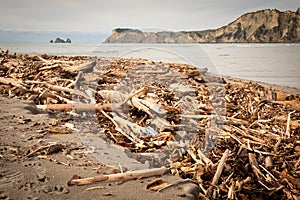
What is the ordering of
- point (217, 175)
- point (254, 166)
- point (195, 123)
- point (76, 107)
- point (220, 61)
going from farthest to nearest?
point (220, 61) → point (76, 107) → point (195, 123) → point (254, 166) → point (217, 175)

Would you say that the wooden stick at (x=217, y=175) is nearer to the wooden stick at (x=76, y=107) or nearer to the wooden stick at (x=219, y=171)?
the wooden stick at (x=219, y=171)

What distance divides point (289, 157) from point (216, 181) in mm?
1028

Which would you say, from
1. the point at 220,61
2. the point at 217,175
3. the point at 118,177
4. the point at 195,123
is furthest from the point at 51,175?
the point at 220,61

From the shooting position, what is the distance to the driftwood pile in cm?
246

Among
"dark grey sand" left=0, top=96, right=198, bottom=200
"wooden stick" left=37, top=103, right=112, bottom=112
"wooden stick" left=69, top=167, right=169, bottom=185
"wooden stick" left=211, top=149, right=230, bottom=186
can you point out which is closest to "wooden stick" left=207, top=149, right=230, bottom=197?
"wooden stick" left=211, top=149, right=230, bottom=186

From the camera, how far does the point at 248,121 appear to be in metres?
3.89

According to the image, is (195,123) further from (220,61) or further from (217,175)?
(220,61)

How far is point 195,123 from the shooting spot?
12.0 ft

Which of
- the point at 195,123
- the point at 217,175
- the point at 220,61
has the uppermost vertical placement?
the point at 220,61

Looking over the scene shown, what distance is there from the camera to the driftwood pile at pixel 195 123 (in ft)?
8.07

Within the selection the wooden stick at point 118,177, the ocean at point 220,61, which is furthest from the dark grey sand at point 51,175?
the ocean at point 220,61

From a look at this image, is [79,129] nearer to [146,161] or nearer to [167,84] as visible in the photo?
[146,161]

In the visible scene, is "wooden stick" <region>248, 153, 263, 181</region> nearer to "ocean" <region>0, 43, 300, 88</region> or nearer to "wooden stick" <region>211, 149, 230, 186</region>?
"wooden stick" <region>211, 149, 230, 186</region>

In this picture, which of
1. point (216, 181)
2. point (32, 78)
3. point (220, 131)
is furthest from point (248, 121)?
point (32, 78)
